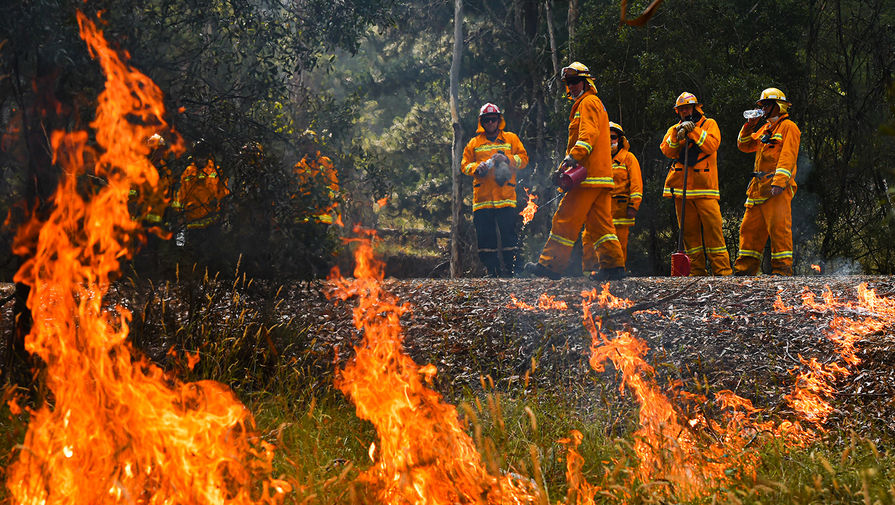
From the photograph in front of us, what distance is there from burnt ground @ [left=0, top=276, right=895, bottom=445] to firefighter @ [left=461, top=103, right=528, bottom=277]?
306cm

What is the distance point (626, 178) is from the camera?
32.9 ft

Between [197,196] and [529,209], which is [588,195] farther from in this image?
[529,209]

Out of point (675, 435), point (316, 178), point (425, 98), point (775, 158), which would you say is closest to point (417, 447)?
point (675, 435)

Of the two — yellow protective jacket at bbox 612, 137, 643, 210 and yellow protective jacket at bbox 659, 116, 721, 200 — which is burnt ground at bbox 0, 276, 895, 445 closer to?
yellow protective jacket at bbox 659, 116, 721, 200

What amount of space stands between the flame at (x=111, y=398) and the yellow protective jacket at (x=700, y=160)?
6.28 meters

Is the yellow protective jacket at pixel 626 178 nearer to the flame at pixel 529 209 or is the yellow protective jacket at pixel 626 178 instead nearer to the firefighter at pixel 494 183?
the firefighter at pixel 494 183

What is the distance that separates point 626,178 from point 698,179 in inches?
44.0

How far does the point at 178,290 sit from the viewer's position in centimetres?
582

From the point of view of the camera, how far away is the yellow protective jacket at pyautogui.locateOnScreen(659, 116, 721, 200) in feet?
29.0

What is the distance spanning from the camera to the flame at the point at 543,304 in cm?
610

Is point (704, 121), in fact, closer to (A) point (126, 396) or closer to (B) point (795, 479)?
(B) point (795, 479)

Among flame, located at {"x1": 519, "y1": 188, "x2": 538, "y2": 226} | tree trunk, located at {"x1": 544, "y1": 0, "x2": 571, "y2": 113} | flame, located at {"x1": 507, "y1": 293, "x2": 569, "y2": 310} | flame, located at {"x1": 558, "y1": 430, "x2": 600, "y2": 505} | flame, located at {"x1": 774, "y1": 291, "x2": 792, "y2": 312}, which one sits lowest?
flame, located at {"x1": 558, "y1": 430, "x2": 600, "y2": 505}

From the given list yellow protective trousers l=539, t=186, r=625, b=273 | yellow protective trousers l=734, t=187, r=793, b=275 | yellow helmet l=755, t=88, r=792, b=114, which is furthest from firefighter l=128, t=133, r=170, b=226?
yellow helmet l=755, t=88, r=792, b=114

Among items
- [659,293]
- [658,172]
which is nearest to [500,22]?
[658,172]
